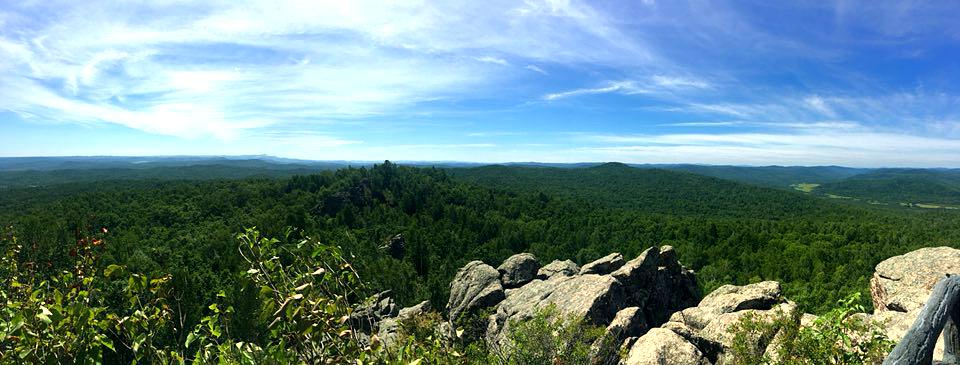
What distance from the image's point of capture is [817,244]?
Answer: 3514 inches

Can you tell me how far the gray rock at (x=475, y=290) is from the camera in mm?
44475

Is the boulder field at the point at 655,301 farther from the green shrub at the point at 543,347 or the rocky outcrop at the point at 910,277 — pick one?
the green shrub at the point at 543,347

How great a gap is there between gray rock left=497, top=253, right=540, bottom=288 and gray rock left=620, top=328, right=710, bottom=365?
26.0 meters

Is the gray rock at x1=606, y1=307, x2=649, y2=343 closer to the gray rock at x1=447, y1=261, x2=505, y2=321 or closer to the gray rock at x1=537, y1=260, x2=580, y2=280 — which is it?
the gray rock at x1=447, y1=261, x2=505, y2=321

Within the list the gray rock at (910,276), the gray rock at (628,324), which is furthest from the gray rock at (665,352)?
the gray rock at (910,276)

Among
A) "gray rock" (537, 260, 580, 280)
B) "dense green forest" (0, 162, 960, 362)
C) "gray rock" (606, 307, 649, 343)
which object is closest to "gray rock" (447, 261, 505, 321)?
"gray rock" (537, 260, 580, 280)

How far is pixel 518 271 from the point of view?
50.0 meters

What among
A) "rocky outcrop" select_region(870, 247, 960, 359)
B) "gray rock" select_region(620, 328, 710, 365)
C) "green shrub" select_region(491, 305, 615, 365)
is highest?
"rocky outcrop" select_region(870, 247, 960, 359)

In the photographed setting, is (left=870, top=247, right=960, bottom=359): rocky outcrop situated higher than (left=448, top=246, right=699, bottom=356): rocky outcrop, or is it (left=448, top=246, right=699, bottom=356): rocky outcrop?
(left=870, top=247, right=960, bottom=359): rocky outcrop

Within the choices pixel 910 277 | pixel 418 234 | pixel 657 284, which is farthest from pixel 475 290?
pixel 418 234

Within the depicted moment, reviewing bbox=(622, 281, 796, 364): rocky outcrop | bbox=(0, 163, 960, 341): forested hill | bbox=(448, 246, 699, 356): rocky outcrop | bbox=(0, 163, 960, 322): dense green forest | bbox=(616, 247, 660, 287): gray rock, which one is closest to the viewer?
bbox=(622, 281, 796, 364): rocky outcrop

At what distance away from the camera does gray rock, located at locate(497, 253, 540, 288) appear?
161 feet

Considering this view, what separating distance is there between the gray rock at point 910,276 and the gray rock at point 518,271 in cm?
3060

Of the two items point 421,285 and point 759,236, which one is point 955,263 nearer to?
point 421,285
